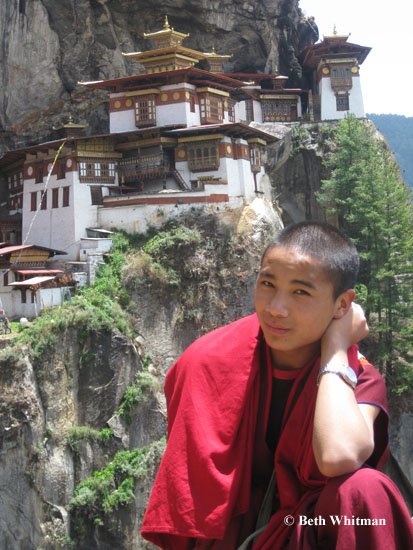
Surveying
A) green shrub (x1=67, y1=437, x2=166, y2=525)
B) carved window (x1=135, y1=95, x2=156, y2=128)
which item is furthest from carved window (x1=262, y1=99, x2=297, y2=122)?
green shrub (x1=67, y1=437, x2=166, y2=525)

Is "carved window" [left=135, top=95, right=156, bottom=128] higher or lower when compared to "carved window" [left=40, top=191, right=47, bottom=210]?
higher

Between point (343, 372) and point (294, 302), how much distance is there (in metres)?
0.43

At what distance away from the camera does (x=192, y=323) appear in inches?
1112

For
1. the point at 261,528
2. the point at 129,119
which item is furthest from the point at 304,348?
the point at 129,119

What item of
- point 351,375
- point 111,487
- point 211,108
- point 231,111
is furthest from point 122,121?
point 351,375

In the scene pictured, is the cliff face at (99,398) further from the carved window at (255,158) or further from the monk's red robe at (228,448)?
the monk's red robe at (228,448)

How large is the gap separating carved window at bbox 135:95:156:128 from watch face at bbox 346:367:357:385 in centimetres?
3138

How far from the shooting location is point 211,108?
113ft

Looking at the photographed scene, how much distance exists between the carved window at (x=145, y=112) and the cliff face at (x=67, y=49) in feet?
17.9

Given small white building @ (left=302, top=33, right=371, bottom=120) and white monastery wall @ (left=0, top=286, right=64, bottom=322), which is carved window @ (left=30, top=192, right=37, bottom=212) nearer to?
white monastery wall @ (left=0, top=286, right=64, bottom=322)

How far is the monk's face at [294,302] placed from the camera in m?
3.26

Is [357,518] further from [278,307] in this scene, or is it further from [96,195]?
[96,195]

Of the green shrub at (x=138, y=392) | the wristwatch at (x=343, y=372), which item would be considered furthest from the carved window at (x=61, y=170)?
the wristwatch at (x=343, y=372)

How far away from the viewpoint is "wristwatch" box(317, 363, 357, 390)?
3.09 m
